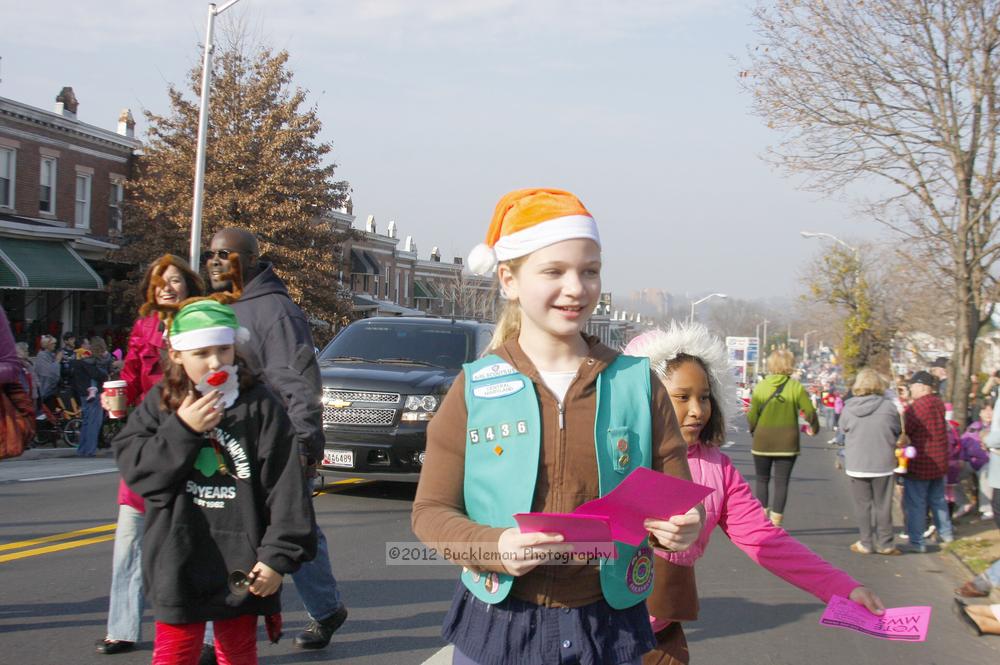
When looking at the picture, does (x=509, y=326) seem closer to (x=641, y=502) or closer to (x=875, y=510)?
(x=641, y=502)

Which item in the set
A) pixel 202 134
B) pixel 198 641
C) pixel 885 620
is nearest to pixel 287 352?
pixel 198 641

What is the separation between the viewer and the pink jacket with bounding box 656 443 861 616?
9.04 ft

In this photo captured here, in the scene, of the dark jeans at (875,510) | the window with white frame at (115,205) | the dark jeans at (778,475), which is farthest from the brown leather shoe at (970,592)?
the window with white frame at (115,205)

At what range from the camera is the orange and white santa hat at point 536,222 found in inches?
91.9

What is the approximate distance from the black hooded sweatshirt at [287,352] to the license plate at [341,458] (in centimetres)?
513

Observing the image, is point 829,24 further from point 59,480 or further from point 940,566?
point 59,480

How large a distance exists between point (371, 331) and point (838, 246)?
30.4 m

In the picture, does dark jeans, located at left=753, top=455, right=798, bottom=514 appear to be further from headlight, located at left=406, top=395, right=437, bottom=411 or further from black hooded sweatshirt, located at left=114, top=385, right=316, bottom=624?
black hooded sweatshirt, located at left=114, top=385, right=316, bottom=624

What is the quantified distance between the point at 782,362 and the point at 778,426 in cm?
67

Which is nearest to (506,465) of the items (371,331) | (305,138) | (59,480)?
(371,331)

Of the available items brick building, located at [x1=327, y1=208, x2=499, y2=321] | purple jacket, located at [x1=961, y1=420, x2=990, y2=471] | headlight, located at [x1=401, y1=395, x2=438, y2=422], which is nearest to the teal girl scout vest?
headlight, located at [x1=401, y1=395, x2=438, y2=422]

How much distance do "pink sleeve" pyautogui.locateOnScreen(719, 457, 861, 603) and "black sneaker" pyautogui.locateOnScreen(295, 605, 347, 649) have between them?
2.62 meters

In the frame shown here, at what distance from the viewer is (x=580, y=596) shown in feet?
7.53

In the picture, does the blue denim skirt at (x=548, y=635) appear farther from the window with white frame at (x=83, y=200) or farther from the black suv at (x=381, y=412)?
the window with white frame at (x=83, y=200)
